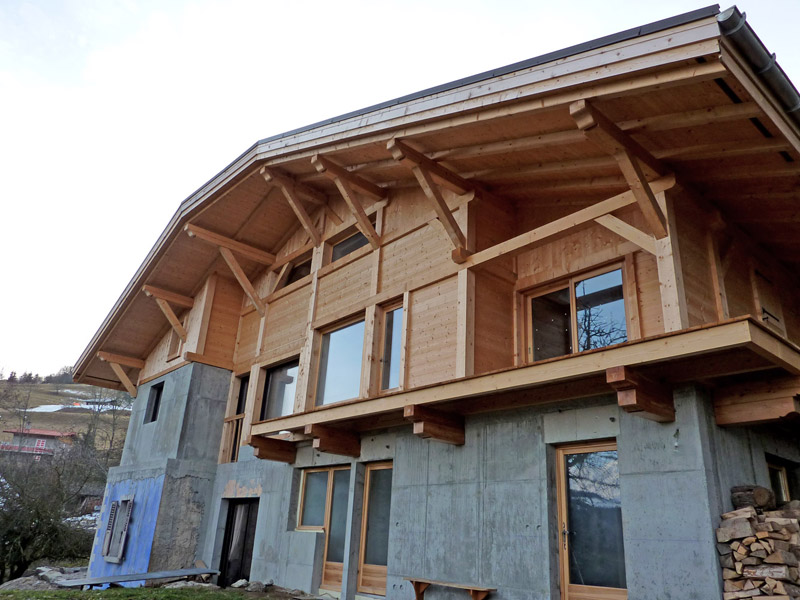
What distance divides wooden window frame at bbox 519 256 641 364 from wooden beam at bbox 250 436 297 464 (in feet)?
14.2

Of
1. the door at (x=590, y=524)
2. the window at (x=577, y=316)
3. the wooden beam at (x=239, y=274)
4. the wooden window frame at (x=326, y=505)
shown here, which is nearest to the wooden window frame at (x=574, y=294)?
the window at (x=577, y=316)

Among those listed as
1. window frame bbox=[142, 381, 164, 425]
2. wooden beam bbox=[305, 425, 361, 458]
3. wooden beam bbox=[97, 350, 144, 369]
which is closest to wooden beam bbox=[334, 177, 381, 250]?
wooden beam bbox=[305, 425, 361, 458]

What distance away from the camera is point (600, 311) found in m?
6.93

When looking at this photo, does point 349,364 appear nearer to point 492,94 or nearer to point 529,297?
point 529,297

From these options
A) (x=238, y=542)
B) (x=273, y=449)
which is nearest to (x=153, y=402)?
(x=238, y=542)

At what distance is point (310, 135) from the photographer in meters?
8.74

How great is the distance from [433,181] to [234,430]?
7544 millimetres

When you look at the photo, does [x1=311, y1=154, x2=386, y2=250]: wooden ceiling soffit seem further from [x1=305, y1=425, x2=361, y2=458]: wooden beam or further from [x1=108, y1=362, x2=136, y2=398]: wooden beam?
[x1=108, y1=362, x2=136, y2=398]: wooden beam

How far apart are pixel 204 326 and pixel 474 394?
859cm

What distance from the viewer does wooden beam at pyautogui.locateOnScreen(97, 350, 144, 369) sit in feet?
51.1

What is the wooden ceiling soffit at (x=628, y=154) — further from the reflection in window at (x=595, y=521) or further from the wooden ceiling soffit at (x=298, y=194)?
the wooden ceiling soffit at (x=298, y=194)

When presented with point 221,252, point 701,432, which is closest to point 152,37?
point 221,252

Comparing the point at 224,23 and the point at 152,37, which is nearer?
the point at 152,37

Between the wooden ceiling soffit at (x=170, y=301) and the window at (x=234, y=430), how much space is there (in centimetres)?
191
